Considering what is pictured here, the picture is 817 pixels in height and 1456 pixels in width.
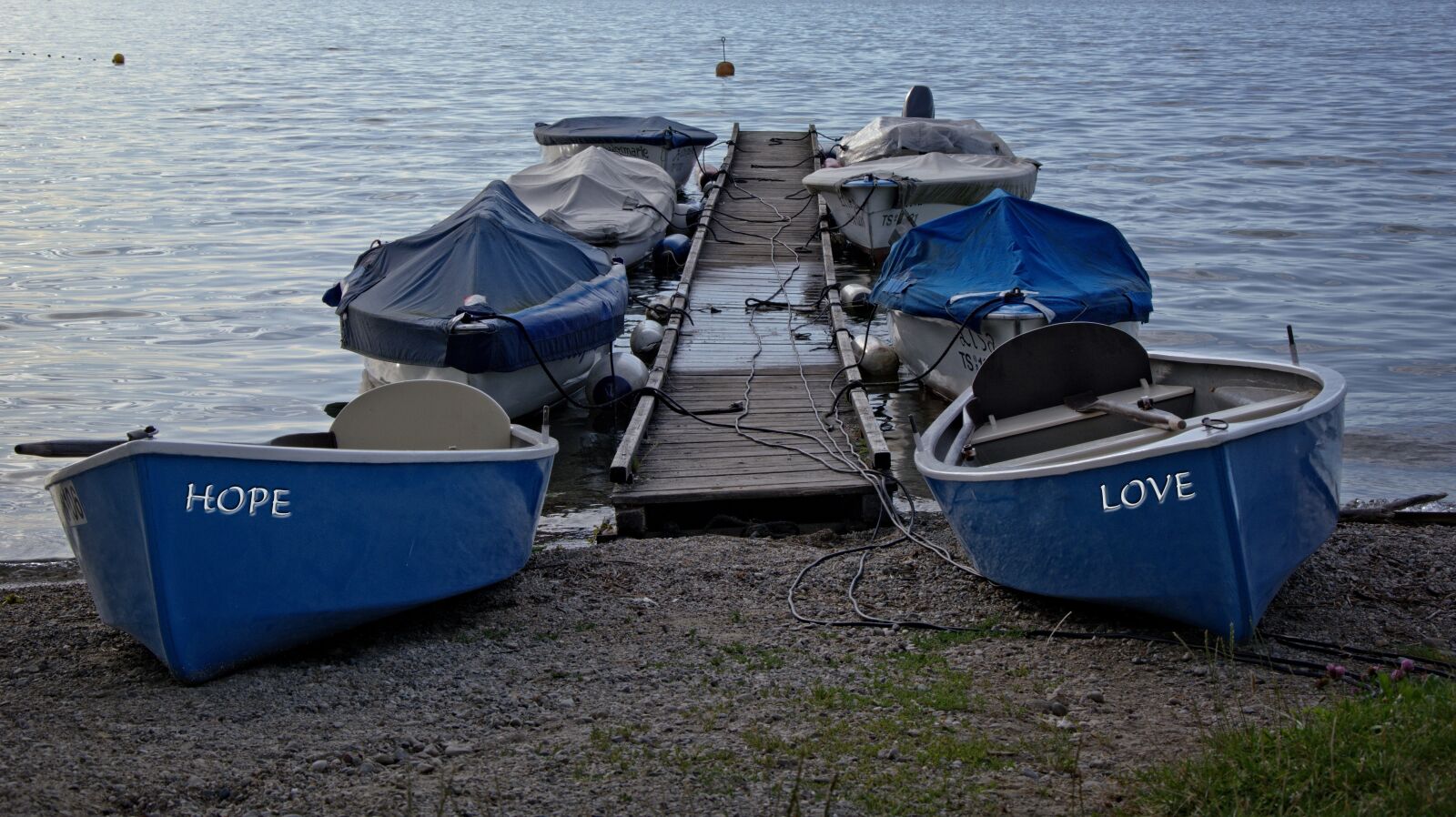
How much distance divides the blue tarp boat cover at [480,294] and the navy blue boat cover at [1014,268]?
10.3 ft

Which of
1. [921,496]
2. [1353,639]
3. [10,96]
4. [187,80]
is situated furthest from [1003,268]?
[187,80]

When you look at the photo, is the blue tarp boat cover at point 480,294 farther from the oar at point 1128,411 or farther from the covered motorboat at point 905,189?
the covered motorboat at point 905,189

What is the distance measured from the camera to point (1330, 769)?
485 cm

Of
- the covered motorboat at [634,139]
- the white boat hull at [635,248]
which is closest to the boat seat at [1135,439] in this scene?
the white boat hull at [635,248]

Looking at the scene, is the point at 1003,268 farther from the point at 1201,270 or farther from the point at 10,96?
the point at 10,96

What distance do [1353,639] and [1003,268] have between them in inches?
271

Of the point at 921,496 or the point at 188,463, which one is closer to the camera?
the point at 188,463

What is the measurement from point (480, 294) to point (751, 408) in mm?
2828

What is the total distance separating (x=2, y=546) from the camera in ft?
37.9

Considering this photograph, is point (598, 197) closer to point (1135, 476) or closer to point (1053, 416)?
point (1053, 416)

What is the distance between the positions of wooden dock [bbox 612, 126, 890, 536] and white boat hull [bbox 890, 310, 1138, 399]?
70cm

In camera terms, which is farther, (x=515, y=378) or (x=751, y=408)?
(x=515, y=378)

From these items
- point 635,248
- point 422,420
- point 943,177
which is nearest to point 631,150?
point 635,248

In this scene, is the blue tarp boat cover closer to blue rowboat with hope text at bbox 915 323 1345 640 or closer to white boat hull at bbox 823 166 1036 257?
blue rowboat with hope text at bbox 915 323 1345 640
